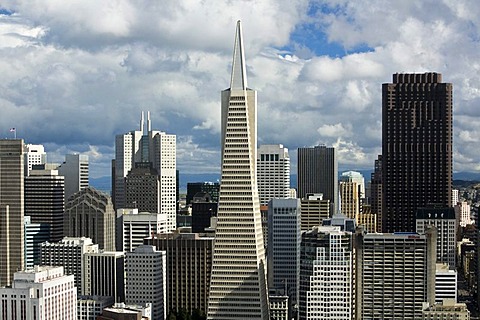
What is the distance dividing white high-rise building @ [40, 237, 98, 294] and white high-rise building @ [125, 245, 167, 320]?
16.3m

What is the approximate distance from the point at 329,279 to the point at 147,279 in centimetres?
3406

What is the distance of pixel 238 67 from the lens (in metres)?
132

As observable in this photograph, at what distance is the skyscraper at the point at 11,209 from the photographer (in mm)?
176000

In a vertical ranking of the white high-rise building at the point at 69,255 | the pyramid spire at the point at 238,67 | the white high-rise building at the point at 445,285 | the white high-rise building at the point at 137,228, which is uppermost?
the pyramid spire at the point at 238,67

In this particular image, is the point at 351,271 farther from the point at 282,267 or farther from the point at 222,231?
the point at 282,267

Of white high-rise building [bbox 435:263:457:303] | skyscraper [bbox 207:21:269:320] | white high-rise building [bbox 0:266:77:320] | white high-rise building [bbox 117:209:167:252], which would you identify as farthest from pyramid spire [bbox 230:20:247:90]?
white high-rise building [bbox 117:209:167:252]

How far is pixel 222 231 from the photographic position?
131 meters

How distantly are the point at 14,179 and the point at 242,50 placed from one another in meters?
74.6

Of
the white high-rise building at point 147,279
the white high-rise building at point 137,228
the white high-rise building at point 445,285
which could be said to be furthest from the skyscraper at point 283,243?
the white high-rise building at point 137,228

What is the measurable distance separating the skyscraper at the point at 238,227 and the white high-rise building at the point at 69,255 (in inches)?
1700

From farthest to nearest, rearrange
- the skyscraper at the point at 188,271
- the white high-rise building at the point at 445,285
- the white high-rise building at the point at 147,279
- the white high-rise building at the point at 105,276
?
1. the white high-rise building at the point at 105,276
2. the skyscraper at the point at 188,271
3. the white high-rise building at the point at 445,285
4. the white high-rise building at the point at 147,279

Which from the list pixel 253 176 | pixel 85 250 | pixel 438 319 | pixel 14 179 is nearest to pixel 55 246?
pixel 85 250

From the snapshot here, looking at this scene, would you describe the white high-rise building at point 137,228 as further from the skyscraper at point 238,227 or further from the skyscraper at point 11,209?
the skyscraper at point 238,227

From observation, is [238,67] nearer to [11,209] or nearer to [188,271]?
[188,271]
